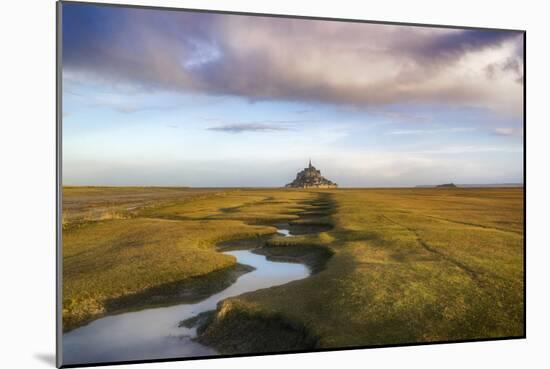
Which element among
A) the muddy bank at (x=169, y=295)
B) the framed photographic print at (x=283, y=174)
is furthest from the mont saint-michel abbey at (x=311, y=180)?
the muddy bank at (x=169, y=295)

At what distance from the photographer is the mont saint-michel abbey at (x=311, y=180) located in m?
13.3

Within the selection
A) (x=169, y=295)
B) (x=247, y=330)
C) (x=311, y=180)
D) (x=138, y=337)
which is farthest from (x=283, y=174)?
(x=138, y=337)

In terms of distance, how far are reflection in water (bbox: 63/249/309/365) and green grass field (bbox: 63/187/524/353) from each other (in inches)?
15.6

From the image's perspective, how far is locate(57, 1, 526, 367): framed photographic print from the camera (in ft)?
37.8

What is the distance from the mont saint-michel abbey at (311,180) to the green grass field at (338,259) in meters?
0.29

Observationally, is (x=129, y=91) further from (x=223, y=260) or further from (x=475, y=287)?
(x=475, y=287)

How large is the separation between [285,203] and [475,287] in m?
6.23

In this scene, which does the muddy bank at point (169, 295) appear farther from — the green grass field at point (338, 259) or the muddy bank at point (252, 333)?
the muddy bank at point (252, 333)

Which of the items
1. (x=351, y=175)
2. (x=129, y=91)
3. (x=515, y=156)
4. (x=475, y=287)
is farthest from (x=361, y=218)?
(x=129, y=91)

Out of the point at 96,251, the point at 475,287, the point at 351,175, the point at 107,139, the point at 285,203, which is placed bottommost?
the point at 475,287

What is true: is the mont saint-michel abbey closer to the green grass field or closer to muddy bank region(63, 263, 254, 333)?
the green grass field

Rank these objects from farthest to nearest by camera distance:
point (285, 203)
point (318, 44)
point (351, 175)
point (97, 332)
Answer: point (285, 203) < point (351, 175) < point (318, 44) < point (97, 332)

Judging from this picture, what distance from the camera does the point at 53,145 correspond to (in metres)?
11.3

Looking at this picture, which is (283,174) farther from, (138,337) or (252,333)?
(138,337)
